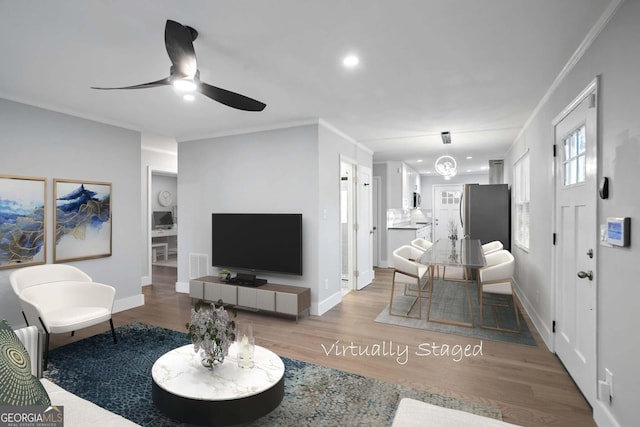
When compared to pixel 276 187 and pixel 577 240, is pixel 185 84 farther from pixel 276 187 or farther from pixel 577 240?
pixel 577 240

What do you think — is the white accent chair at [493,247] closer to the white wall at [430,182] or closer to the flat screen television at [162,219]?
the white wall at [430,182]

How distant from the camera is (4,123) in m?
3.38

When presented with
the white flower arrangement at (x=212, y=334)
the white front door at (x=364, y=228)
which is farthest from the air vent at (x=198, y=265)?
the white flower arrangement at (x=212, y=334)

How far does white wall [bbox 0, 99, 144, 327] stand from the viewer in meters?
3.44

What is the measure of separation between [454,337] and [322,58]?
3.09 meters

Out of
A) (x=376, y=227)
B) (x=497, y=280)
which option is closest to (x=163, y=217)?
(x=376, y=227)

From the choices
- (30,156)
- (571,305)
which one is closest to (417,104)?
(571,305)

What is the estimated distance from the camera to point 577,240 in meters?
2.55

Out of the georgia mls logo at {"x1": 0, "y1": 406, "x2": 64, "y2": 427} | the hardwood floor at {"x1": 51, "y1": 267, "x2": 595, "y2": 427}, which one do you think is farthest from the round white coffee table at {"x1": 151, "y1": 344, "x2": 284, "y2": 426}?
the hardwood floor at {"x1": 51, "y1": 267, "x2": 595, "y2": 427}

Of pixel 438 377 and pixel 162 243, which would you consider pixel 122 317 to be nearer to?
pixel 438 377

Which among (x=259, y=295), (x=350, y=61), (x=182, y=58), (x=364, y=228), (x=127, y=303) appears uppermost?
(x=350, y=61)

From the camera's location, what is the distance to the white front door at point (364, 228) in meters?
5.63

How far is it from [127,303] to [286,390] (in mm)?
3180

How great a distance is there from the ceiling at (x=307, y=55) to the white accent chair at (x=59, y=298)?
6.06 ft
